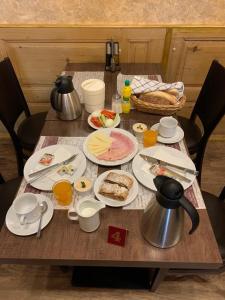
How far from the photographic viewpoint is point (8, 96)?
161cm

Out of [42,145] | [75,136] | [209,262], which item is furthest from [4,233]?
[209,262]

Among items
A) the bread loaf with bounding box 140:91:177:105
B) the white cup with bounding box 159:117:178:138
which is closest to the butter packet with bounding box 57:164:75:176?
the white cup with bounding box 159:117:178:138

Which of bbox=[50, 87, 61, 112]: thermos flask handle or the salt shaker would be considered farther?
the salt shaker

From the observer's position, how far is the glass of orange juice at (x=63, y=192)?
90cm

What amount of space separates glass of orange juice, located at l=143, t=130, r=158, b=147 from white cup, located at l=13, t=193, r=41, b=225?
0.56m

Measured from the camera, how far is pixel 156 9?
1685 millimetres

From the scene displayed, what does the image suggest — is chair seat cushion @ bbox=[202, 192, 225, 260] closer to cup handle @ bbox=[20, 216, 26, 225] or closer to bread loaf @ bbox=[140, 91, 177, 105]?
bread loaf @ bbox=[140, 91, 177, 105]

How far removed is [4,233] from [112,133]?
0.66m

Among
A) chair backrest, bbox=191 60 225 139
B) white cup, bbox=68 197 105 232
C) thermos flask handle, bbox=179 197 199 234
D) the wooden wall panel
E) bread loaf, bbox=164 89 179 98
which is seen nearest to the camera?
thermos flask handle, bbox=179 197 199 234

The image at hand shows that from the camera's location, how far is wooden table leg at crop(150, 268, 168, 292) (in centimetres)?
114

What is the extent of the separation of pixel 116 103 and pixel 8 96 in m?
0.75

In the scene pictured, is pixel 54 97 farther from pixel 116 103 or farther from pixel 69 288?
pixel 69 288

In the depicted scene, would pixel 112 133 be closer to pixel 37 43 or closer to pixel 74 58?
pixel 74 58

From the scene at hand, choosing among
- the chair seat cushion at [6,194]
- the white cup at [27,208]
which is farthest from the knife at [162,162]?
the chair seat cushion at [6,194]
